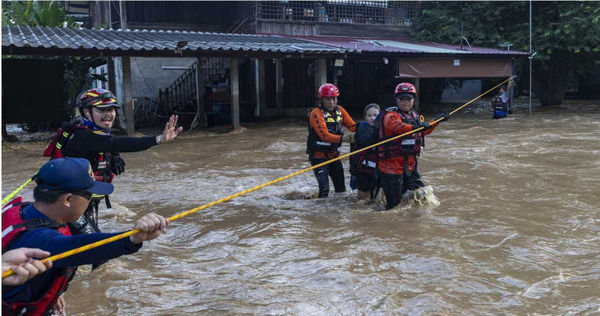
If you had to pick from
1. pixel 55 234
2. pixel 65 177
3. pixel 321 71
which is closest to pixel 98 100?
pixel 65 177

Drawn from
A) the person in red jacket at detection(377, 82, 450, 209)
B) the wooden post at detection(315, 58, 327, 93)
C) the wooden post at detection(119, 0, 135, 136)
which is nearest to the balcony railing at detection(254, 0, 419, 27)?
the wooden post at detection(315, 58, 327, 93)

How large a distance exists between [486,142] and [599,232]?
26.4ft

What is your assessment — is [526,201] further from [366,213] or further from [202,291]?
[202,291]

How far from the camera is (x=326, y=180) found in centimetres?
731

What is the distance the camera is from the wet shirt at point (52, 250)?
2133 millimetres

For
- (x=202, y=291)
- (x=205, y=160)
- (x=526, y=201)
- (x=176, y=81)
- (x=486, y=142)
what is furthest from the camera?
(x=176, y=81)

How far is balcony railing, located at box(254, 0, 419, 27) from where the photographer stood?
67.6ft

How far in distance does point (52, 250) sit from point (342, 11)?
21293 mm

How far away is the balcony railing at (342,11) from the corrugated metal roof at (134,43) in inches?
127

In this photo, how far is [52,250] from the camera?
2129mm

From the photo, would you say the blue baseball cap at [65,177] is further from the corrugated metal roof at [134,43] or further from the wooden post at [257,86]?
the wooden post at [257,86]

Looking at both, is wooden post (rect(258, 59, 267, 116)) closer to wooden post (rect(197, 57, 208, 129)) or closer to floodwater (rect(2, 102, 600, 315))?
wooden post (rect(197, 57, 208, 129))

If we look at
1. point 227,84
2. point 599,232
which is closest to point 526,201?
point 599,232

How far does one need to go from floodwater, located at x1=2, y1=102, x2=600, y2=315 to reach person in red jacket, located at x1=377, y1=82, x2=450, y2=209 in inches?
19.5
